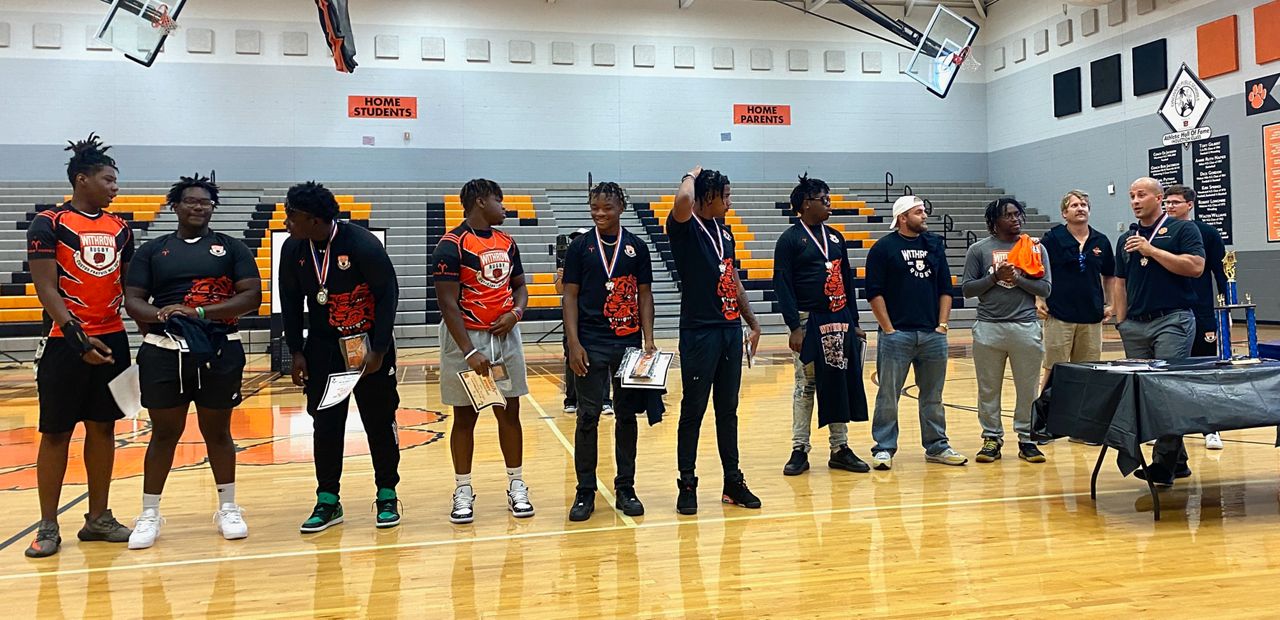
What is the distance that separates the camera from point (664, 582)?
3.12 metres

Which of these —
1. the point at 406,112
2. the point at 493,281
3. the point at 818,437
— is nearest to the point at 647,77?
the point at 406,112

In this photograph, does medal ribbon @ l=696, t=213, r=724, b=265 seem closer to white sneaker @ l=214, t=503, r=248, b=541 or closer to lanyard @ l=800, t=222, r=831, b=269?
lanyard @ l=800, t=222, r=831, b=269

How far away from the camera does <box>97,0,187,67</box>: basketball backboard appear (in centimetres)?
1301

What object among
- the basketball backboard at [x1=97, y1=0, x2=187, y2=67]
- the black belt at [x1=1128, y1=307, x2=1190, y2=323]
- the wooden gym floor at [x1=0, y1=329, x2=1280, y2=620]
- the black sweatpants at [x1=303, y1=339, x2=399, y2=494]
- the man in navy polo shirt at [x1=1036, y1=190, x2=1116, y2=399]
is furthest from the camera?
the basketball backboard at [x1=97, y1=0, x2=187, y2=67]

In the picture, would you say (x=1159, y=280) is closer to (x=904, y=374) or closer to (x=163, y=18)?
(x=904, y=374)

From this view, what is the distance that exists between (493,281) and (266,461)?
2.56m

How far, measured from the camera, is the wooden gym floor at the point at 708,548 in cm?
294

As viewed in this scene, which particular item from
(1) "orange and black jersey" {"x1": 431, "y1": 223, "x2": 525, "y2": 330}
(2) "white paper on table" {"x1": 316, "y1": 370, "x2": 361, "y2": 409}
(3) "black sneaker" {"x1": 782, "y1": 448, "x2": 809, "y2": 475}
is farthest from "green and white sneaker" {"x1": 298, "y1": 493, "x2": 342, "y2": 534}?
(3) "black sneaker" {"x1": 782, "y1": 448, "x2": 809, "y2": 475}

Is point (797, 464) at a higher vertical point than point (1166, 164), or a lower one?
lower

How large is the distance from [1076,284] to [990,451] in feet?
4.08

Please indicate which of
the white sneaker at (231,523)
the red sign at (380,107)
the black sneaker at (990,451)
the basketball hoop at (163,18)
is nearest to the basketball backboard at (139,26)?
the basketball hoop at (163,18)

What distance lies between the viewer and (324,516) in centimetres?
396

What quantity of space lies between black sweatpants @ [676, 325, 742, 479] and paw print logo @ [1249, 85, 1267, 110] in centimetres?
1372

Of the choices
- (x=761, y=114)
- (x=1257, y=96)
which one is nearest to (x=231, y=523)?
(x=1257, y=96)
